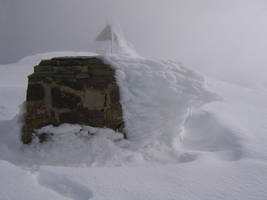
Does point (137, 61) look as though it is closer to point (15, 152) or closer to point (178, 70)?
point (178, 70)

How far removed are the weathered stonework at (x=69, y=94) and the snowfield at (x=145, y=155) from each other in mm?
131

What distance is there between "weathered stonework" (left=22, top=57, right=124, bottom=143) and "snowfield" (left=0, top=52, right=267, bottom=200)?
0.13 meters

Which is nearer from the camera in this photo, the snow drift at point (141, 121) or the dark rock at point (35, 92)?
the snow drift at point (141, 121)

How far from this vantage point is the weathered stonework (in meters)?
2.61

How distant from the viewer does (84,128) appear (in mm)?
2613

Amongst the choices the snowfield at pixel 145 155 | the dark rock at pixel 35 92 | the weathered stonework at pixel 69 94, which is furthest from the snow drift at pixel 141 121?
the dark rock at pixel 35 92

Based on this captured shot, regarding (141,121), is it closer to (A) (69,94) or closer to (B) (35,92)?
(A) (69,94)

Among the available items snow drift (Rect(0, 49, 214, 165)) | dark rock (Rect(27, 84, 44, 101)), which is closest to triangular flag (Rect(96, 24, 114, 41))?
snow drift (Rect(0, 49, 214, 165))

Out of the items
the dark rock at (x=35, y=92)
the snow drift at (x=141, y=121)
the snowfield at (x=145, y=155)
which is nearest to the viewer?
the snowfield at (x=145, y=155)

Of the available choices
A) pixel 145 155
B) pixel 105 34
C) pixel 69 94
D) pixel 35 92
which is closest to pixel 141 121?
pixel 145 155

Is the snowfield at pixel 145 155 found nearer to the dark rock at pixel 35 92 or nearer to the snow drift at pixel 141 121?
the snow drift at pixel 141 121

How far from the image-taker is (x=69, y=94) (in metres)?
2.63

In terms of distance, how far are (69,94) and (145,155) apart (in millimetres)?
1186

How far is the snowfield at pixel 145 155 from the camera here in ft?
4.80
